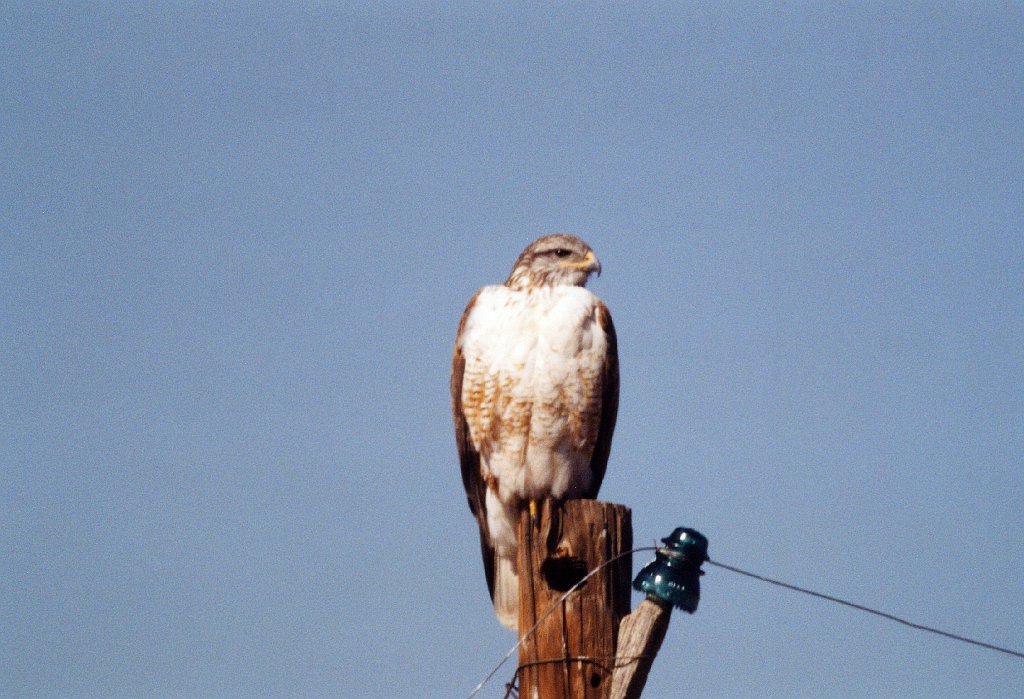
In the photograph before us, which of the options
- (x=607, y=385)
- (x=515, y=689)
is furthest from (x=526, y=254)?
(x=515, y=689)

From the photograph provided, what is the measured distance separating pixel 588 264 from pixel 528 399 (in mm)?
1015

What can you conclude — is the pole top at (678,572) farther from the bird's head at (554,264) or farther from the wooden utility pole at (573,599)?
Answer: the bird's head at (554,264)

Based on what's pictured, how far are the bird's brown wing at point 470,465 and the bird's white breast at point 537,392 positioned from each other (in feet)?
0.47

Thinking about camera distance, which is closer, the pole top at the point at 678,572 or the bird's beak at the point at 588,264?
the pole top at the point at 678,572

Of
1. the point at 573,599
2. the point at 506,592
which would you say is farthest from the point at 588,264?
the point at 573,599

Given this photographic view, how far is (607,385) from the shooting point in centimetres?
621

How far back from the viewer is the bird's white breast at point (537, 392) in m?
6.09

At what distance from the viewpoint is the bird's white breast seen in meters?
6.09

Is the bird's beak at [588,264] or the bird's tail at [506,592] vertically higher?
the bird's beak at [588,264]

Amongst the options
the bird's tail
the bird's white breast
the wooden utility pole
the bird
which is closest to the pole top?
the wooden utility pole

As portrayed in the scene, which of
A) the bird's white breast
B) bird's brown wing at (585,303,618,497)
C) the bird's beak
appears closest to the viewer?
the bird's white breast

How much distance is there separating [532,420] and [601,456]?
515 millimetres

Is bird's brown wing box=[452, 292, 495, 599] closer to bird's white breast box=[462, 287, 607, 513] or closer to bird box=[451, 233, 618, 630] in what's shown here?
bird box=[451, 233, 618, 630]

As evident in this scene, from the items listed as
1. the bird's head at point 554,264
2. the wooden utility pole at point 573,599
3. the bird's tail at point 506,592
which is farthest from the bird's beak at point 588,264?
the wooden utility pole at point 573,599
